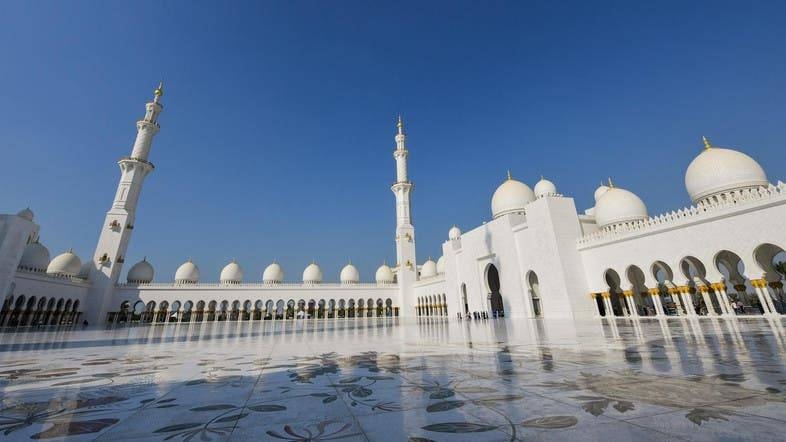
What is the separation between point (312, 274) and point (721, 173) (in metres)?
34.1

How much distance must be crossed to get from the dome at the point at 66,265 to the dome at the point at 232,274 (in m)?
11.4

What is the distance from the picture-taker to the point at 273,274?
3628 centimetres

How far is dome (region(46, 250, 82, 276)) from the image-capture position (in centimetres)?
2738

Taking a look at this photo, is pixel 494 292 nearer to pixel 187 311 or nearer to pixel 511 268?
pixel 511 268

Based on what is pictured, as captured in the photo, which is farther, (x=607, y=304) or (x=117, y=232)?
(x=117, y=232)

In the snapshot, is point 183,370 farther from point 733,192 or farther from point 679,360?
point 733,192

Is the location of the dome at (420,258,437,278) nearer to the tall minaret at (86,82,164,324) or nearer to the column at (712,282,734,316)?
the column at (712,282,734,316)

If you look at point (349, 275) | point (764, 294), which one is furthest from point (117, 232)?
point (764, 294)

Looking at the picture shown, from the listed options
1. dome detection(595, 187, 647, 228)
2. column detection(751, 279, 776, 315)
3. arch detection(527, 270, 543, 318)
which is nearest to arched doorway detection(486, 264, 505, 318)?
arch detection(527, 270, 543, 318)

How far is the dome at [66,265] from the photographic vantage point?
27.4 metres

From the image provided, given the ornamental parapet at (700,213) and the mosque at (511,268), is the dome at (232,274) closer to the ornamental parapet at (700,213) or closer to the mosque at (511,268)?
the mosque at (511,268)

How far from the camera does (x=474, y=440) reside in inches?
A: 63.4

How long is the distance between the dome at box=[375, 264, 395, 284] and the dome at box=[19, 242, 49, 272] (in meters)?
29.1

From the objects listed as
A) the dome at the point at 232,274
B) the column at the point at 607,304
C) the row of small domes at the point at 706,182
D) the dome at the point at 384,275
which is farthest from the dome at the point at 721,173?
the dome at the point at 232,274
